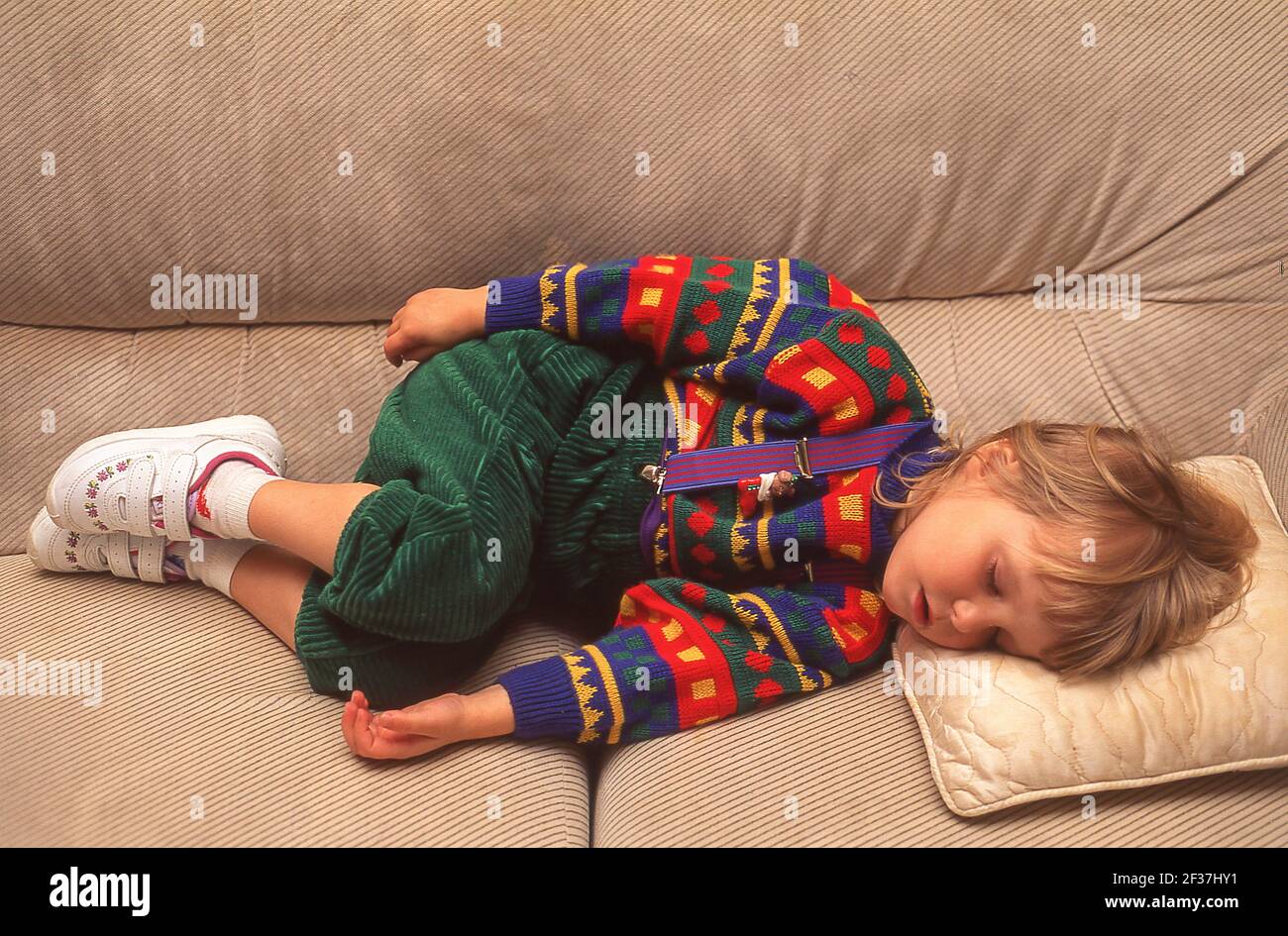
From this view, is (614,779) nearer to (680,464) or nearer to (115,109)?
(680,464)

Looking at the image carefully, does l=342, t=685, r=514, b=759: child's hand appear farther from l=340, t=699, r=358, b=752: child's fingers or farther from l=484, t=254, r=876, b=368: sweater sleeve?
l=484, t=254, r=876, b=368: sweater sleeve

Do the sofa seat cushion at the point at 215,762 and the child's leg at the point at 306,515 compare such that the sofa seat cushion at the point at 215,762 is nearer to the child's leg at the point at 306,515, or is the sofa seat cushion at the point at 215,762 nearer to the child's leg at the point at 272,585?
the child's leg at the point at 272,585

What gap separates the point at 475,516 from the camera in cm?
110

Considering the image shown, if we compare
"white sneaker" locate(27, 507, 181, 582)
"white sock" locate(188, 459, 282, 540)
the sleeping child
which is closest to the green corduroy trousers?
the sleeping child

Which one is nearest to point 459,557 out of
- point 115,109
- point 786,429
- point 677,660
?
point 677,660

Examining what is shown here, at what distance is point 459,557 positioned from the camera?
1.08m

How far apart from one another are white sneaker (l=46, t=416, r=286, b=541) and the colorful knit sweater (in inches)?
14.2

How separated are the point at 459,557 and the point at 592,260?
47 cm

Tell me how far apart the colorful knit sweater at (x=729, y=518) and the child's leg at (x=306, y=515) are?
0.77 ft

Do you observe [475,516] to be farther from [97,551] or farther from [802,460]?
[97,551]

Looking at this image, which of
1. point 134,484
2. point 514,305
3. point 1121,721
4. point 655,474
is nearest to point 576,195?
point 514,305

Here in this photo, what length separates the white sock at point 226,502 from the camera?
1184mm

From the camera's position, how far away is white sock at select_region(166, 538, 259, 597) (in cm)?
122

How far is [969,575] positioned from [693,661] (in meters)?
0.29
